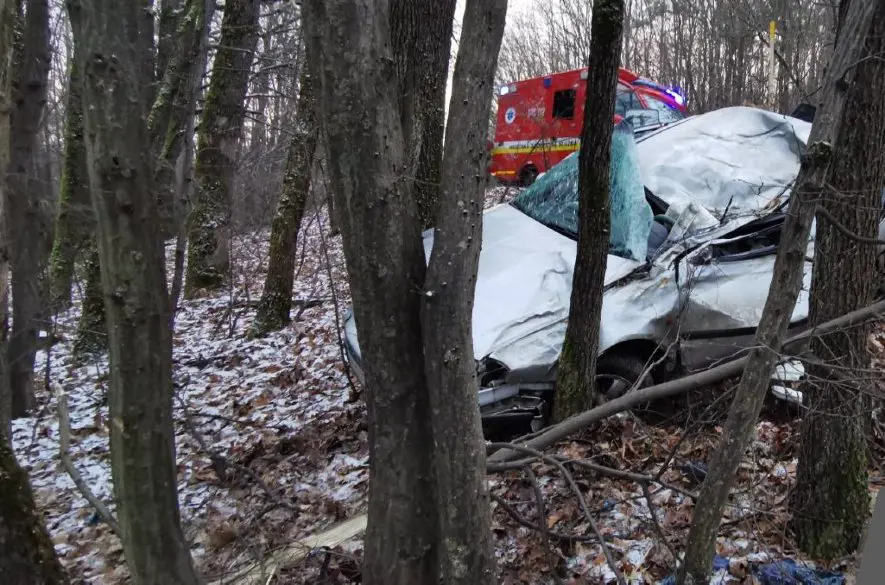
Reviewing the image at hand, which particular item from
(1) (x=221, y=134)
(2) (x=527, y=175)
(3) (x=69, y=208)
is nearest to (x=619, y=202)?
(1) (x=221, y=134)

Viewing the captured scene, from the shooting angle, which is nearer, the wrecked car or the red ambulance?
the wrecked car

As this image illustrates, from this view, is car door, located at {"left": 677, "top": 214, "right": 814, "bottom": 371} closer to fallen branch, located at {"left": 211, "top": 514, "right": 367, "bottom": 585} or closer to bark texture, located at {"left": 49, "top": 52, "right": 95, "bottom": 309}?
fallen branch, located at {"left": 211, "top": 514, "right": 367, "bottom": 585}

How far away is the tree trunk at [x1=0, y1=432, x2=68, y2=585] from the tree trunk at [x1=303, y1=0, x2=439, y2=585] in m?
1.54

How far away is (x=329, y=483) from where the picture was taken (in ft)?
15.4

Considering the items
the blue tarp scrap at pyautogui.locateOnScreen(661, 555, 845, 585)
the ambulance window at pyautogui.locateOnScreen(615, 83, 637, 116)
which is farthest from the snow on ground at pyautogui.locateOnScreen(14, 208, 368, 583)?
the ambulance window at pyautogui.locateOnScreen(615, 83, 637, 116)

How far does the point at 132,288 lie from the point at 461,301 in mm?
1182

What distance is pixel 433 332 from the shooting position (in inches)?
89.4

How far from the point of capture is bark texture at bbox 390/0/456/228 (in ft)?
17.2

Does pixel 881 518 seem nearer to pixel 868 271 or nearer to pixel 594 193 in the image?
pixel 868 271

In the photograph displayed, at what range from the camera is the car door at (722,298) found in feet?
15.8

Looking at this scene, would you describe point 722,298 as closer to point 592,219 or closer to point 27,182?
point 592,219

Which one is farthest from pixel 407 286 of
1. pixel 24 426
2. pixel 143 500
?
pixel 24 426

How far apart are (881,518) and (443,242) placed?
149 centimetres

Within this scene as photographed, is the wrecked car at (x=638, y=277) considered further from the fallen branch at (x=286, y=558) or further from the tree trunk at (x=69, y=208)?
the tree trunk at (x=69, y=208)
